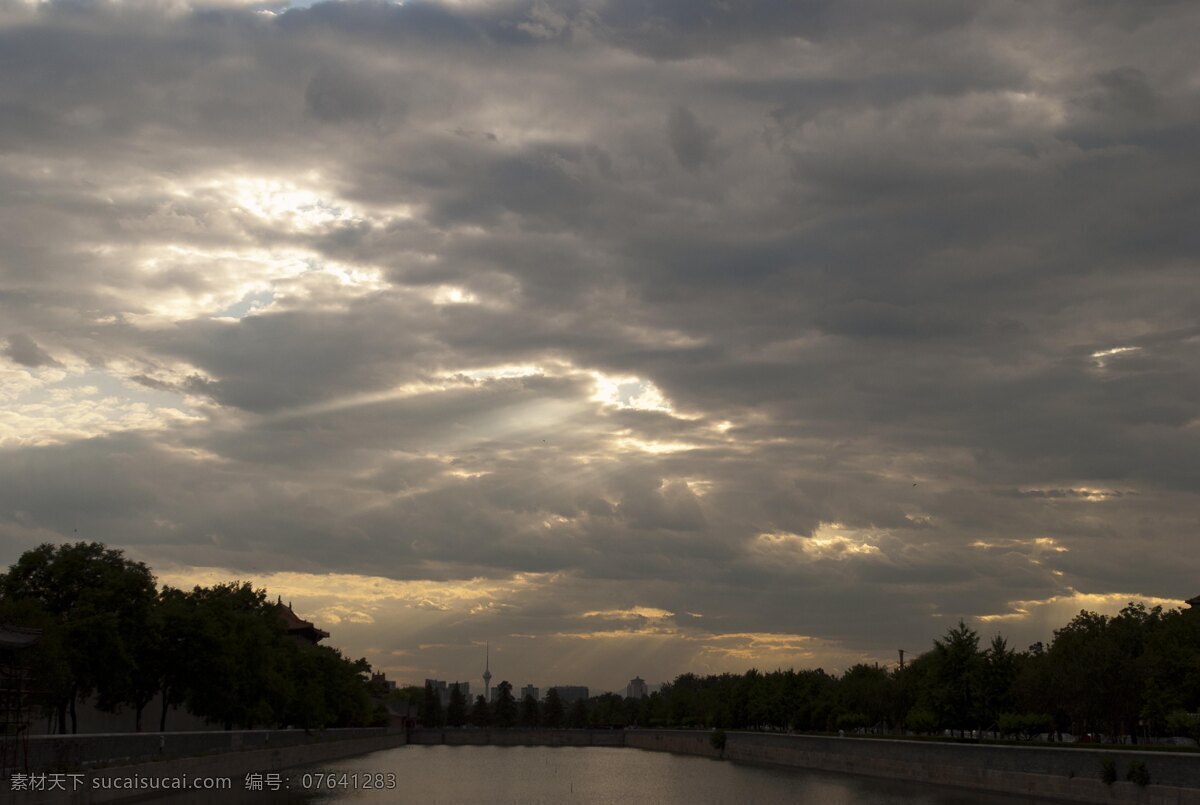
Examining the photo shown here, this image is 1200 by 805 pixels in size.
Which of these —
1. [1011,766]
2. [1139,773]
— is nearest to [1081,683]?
[1011,766]

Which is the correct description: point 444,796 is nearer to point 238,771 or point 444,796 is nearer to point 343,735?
point 238,771

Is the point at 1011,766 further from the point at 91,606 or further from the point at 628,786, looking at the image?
the point at 91,606

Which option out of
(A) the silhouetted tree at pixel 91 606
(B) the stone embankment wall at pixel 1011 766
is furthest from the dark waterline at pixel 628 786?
(A) the silhouetted tree at pixel 91 606

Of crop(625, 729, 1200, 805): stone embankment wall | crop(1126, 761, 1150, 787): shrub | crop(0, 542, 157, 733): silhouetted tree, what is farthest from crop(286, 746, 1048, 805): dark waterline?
crop(0, 542, 157, 733): silhouetted tree

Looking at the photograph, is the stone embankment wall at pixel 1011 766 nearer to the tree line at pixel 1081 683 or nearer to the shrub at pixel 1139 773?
the shrub at pixel 1139 773

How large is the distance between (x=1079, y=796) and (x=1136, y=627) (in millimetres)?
31785

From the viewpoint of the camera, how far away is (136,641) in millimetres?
64938

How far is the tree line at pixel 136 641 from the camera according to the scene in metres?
57.7

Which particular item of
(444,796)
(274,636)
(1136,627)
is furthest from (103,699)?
(1136,627)

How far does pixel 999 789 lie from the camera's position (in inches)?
2299

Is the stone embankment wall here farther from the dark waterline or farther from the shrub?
the dark waterline

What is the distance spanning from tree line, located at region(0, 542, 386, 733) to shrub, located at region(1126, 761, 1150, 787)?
4644 centimetres

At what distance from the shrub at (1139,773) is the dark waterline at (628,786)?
24.9 ft

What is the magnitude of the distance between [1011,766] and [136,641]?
158 ft
